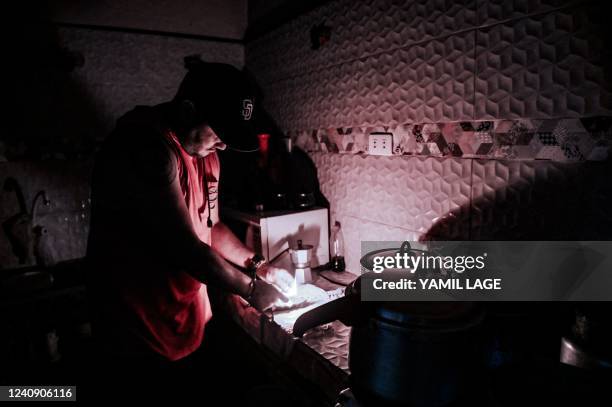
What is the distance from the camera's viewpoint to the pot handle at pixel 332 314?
0.84 m

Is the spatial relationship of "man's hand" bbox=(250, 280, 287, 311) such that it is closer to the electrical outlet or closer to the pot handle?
the pot handle

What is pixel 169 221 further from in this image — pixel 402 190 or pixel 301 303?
pixel 402 190

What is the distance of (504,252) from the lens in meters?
1.45

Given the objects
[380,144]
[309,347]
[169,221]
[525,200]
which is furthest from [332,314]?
[380,144]

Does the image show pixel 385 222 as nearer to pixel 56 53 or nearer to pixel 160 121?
pixel 160 121

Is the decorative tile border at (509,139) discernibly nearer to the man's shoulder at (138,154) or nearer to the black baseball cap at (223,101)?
the black baseball cap at (223,101)

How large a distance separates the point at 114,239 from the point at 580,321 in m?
1.55

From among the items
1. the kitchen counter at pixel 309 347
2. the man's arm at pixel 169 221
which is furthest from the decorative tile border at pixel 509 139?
the man's arm at pixel 169 221

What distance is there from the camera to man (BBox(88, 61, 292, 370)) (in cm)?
139

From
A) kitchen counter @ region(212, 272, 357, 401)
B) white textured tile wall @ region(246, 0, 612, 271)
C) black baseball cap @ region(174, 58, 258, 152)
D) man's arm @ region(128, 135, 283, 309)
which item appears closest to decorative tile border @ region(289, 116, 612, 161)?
white textured tile wall @ region(246, 0, 612, 271)

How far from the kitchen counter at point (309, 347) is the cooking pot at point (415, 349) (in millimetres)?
454

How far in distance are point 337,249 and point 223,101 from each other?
1.18m

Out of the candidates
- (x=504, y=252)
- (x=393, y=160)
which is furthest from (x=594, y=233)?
(x=393, y=160)

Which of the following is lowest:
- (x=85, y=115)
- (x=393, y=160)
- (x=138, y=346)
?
(x=138, y=346)
